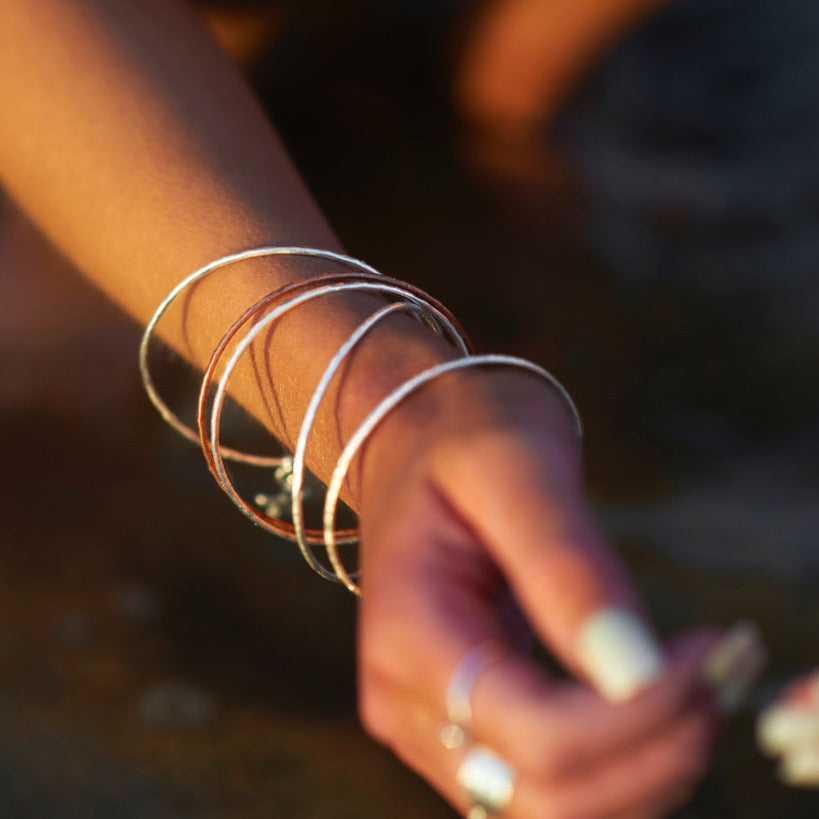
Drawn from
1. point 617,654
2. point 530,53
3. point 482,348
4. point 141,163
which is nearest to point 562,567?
point 617,654

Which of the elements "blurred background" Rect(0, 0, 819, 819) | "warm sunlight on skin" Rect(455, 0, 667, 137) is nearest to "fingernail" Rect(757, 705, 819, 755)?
"blurred background" Rect(0, 0, 819, 819)

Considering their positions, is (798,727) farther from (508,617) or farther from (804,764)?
(508,617)

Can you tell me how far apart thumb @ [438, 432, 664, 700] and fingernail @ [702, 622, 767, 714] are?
2cm

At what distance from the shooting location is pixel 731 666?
0.34m

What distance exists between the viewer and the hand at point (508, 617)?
34 cm

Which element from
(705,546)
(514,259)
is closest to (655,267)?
(514,259)

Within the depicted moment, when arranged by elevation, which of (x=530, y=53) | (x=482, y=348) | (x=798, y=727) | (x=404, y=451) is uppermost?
(x=404, y=451)

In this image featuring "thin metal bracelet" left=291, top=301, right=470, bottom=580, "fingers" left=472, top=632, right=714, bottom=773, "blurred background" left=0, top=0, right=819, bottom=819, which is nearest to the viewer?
"fingers" left=472, top=632, right=714, bottom=773

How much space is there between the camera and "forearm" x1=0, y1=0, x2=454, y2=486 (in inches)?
23.6

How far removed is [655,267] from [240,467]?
1.95 feet

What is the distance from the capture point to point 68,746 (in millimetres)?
765

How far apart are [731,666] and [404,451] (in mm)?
152

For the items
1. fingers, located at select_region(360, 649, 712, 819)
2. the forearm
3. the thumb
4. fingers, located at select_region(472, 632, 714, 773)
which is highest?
the forearm

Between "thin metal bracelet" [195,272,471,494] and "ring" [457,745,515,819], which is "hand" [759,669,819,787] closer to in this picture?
"ring" [457,745,515,819]
